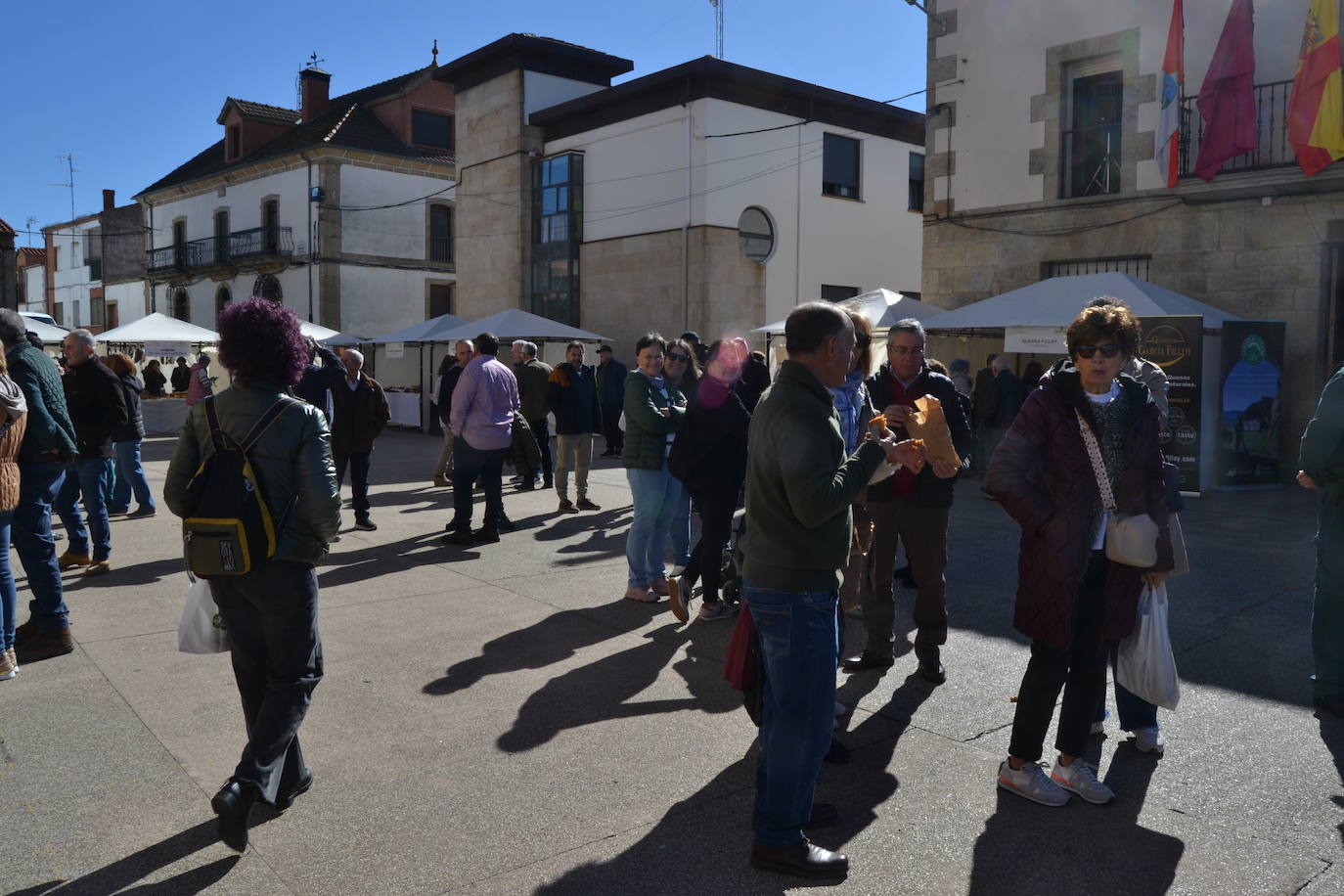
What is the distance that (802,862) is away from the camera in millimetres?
3107

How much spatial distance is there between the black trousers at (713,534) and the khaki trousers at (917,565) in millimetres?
1155

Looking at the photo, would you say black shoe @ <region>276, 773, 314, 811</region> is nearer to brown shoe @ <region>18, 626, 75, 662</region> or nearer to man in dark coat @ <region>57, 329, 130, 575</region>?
brown shoe @ <region>18, 626, 75, 662</region>

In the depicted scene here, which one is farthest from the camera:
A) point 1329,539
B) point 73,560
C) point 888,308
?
point 888,308

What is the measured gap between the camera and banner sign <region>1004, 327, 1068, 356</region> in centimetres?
1179

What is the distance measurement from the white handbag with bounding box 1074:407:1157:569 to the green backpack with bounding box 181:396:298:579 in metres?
2.70

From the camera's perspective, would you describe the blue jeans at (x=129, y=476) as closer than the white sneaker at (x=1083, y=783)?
No

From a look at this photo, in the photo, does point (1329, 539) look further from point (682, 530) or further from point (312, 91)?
point (312, 91)

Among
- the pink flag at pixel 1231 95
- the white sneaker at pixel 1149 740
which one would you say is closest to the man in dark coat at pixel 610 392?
the pink flag at pixel 1231 95

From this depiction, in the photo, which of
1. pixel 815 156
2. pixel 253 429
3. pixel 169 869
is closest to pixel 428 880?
pixel 169 869

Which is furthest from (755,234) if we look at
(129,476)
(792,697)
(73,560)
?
(792,697)

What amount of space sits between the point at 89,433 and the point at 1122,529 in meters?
6.87

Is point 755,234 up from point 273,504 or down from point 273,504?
up

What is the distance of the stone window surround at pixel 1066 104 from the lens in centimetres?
1359

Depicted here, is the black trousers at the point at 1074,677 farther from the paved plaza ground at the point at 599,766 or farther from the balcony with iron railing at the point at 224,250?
the balcony with iron railing at the point at 224,250
